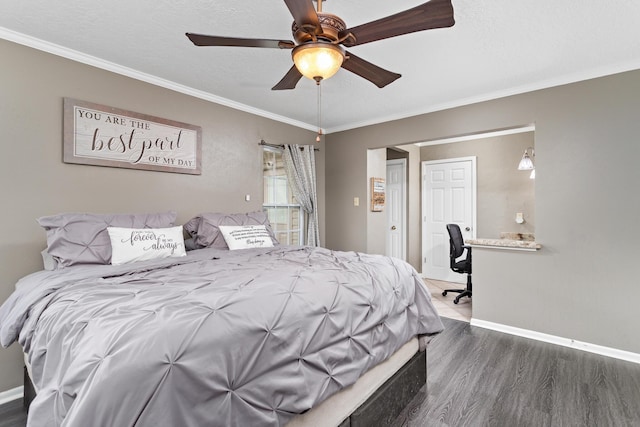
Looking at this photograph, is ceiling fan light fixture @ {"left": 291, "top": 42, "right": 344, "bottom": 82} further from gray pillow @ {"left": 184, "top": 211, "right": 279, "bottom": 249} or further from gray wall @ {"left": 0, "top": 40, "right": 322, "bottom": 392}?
gray wall @ {"left": 0, "top": 40, "right": 322, "bottom": 392}

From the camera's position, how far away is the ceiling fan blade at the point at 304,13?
132cm

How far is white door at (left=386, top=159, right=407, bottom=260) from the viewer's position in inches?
217

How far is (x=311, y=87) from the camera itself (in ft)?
10.4

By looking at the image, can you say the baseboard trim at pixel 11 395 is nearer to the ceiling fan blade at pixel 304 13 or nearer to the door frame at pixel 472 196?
the ceiling fan blade at pixel 304 13

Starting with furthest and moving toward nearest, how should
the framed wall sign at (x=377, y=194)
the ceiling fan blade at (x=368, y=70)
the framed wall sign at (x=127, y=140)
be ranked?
the framed wall sign at (x=377, y=194) < the framed wall sign at (x=127, y=140) < the ceiling fan blade at (x=368, y=70)

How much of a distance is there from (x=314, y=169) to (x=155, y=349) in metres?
3.78

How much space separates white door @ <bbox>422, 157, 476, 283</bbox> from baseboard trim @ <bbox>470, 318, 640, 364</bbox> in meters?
1.97

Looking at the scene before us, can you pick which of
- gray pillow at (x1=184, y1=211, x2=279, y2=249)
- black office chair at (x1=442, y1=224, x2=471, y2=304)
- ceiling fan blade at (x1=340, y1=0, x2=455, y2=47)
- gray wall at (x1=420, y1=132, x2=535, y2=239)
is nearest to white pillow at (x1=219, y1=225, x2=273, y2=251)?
gray pillow at (x1=184, y1=211, x2=279, y2=249)

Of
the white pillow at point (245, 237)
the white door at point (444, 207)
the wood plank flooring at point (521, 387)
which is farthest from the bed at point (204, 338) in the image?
the white door at point (444, 207)

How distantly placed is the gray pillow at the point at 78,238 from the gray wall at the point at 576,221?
3.55 metres

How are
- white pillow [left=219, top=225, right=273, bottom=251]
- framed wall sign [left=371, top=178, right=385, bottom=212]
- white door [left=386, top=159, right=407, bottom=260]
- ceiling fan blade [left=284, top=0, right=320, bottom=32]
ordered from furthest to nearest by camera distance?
white door [left=386, top=159, right=407, bottom=260] < framed wall sign [left=371, top=178, right=385, bottom=212] < white pillow [left=219, top=225, right=273, bottom=251] < ceiling fan blade [left=284, top=0, right=320, bottom=32]

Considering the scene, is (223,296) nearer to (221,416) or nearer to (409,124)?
(221,416)

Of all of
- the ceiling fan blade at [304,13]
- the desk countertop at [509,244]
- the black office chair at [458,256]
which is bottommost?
the black office chair at [458,256]

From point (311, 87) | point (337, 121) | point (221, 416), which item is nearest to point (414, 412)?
point (221, 416)
